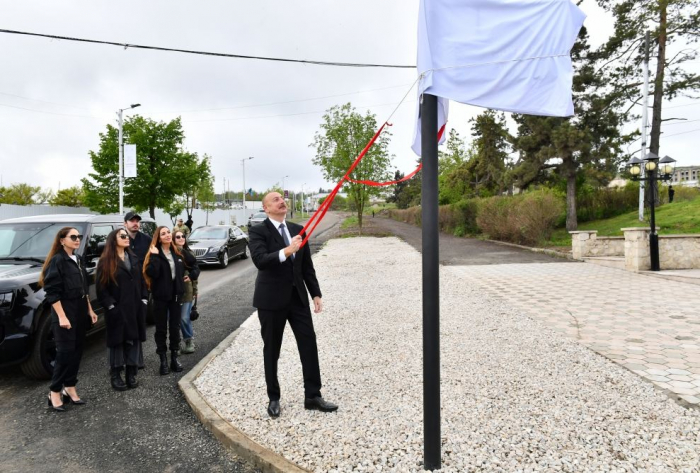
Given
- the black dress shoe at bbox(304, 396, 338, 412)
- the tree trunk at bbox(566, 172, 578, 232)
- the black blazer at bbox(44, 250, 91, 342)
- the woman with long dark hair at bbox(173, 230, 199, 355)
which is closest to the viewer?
the black dress shoe at bbox(304, 396, 338, 412)

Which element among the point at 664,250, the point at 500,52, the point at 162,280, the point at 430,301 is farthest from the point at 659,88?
the point at 162,280

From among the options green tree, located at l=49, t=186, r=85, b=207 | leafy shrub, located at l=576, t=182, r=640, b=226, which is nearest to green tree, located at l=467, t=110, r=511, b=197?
leafy shrub, located at l=576, t=182, r=640, b=226

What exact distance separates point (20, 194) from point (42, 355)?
156ft

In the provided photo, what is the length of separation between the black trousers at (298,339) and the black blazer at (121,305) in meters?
1.81

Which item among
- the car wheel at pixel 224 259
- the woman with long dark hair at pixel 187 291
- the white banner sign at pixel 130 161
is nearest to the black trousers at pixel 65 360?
the woman with long dark hair at pixel 187 291

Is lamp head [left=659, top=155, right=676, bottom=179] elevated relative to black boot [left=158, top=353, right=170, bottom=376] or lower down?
elevated

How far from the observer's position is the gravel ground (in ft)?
9.59

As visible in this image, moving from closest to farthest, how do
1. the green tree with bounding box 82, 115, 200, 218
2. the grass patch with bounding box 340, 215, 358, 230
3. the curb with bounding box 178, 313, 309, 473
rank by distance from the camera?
the curb with bounding box 178, 313, 309, 473 < the green tree with bounding box 82, 115, 200, 218 < the grass patch with bounding box 340, 215, 358, 230

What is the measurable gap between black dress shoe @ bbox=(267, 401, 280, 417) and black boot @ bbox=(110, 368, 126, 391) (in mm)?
1925

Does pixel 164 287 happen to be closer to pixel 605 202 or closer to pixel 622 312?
pixel 622 312

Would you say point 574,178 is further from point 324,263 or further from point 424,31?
point 424,31

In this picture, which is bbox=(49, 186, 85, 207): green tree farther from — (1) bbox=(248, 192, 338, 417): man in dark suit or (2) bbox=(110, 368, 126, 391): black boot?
(1) bbox=(248, 192, 338, 417): man in dark suit

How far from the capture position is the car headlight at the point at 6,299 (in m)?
4.32

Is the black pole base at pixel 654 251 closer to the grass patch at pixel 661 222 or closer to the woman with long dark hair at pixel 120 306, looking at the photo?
the grass patch at pixel 661 222
